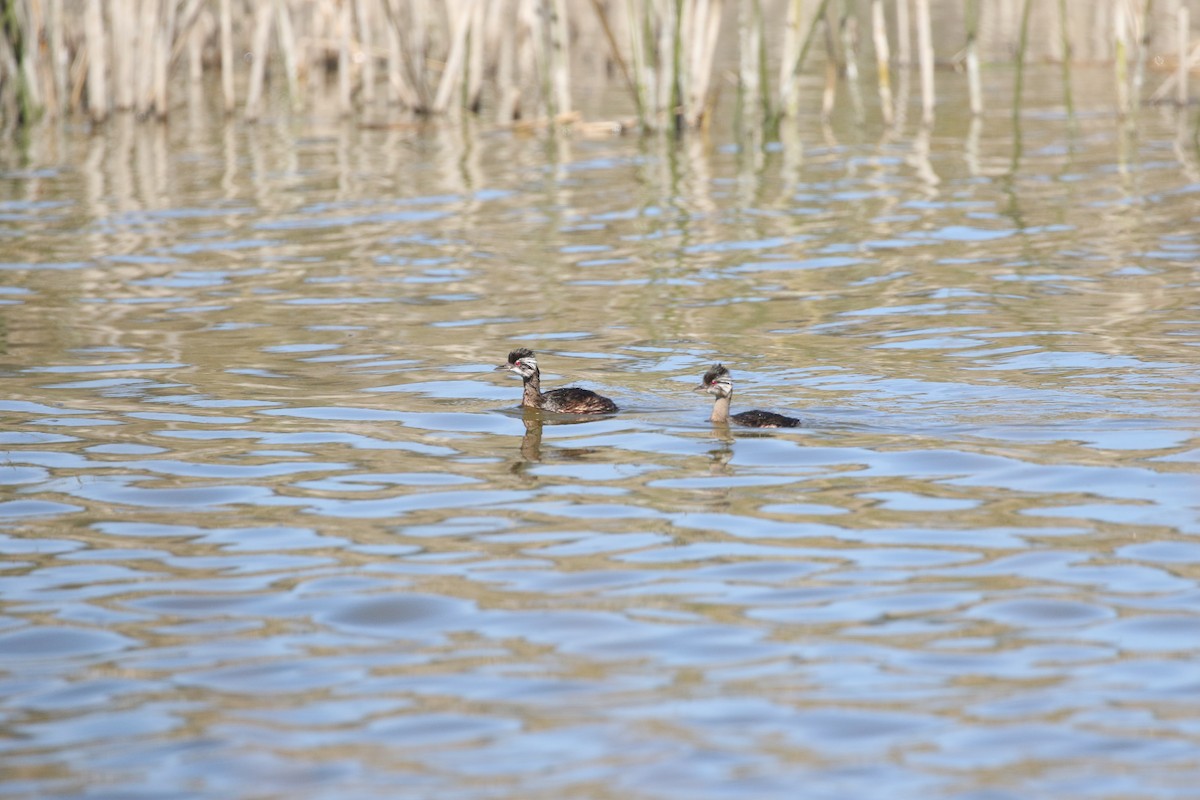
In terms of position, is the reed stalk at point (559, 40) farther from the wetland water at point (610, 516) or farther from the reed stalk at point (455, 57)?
the wetland water at point (610, 516)

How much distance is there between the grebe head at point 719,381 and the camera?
9.98m

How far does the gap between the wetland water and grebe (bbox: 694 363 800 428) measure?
13 cm

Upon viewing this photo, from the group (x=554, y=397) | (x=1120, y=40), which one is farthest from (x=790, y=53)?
(x=554, y=397)

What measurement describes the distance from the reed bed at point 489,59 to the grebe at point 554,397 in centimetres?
1079

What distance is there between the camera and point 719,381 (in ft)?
32.9

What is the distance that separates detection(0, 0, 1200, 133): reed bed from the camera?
2220 cm

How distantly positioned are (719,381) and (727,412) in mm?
204

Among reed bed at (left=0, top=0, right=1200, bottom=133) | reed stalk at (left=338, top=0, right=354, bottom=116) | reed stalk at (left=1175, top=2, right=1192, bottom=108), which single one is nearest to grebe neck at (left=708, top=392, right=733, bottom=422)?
reed bed at (left=0, top=0, right=1200, bottom=133)

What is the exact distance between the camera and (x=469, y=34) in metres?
25.2

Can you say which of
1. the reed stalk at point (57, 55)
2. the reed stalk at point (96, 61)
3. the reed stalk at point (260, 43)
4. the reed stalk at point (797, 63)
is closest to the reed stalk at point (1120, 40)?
the reed stalk at point (797, 63)

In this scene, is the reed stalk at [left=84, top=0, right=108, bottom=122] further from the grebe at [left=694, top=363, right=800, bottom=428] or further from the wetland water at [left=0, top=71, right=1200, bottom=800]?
the grebe at [left=694, top=363, right=800, bottom=428]

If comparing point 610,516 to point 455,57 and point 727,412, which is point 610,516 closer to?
point 727,412

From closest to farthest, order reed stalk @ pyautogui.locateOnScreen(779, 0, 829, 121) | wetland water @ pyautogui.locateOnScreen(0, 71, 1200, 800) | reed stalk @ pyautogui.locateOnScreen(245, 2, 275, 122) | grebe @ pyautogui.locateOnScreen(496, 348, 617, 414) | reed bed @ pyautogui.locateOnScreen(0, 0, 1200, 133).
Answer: wetland water @ pyautogui.locateOnScreen(0, 71, 1200, 800) < grebe @ pyautogui.locateOnScreen(496, 348, 617, 414) < reed stalk @ pyautogui.locateOnScreen(779, 0, 829, 121) < reed bed @ pyautogui.locateOnScreen(0, 0, 1200, 133) < reed stalk @ pyautogui.locateOnScreen(245, 2, 275, 122)

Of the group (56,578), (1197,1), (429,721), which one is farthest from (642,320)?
(1197,1)
